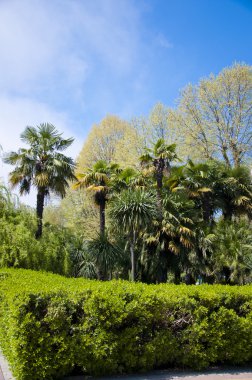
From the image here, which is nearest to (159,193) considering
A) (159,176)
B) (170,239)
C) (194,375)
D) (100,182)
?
(159,176)

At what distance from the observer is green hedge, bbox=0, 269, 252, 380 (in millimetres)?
5738

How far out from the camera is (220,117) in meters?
26.9

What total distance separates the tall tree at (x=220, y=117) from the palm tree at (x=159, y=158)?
23.5 feet

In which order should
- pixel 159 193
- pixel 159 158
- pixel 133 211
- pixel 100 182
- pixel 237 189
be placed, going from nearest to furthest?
1. pixel 133 211
2. pixel 159 158
3. pixel 159 193
4. pixel 237 189
5. pixel 100 182

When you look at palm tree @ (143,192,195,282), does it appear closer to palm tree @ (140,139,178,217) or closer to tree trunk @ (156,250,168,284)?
tree trunk @ (156,250,168,284)

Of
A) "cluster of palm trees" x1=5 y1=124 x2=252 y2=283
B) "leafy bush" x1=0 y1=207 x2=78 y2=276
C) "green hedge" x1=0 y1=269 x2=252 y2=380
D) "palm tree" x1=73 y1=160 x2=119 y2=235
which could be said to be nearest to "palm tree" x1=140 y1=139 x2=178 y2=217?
"cluster of palm trees" x1=5 y1=124 x2=252 y2=283

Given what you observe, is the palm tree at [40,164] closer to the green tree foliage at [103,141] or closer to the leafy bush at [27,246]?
the leafy bush at [27,246]

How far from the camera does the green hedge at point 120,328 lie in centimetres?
574

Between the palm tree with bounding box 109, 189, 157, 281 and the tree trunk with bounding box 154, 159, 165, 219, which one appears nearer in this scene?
the palm tree with bounding box 109, 189, 157, 281

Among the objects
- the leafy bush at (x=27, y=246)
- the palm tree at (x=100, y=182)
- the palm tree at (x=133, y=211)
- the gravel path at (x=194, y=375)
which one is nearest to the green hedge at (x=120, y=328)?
the gravel path at (x=194, y=375)

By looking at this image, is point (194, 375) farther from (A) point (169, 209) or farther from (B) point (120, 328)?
(A) point (169, 209)

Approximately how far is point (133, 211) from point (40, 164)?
18.6 ft

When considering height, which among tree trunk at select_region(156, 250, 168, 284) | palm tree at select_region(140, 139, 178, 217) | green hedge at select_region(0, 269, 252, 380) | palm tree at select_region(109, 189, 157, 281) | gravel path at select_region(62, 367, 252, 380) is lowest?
gravel path at select_region(62, 367, 252, 380)

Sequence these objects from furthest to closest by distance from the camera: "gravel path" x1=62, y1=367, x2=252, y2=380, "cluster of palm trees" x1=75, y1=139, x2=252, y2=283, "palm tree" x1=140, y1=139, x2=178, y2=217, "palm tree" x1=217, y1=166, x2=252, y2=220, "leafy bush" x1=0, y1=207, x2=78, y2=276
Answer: "palm tree" x1=217, y1=166, x2=252, y2=220, "palm tree" x1=140, y1=139, x2=178, y2=217, "cluster of palm trees" x1=75, y1=139, x2=252, y2=283, "leafy bush" x1=0, y1=207, x2=78, y2=276, "gravel path" x1=62, y1=367, x2=252, y2=380
